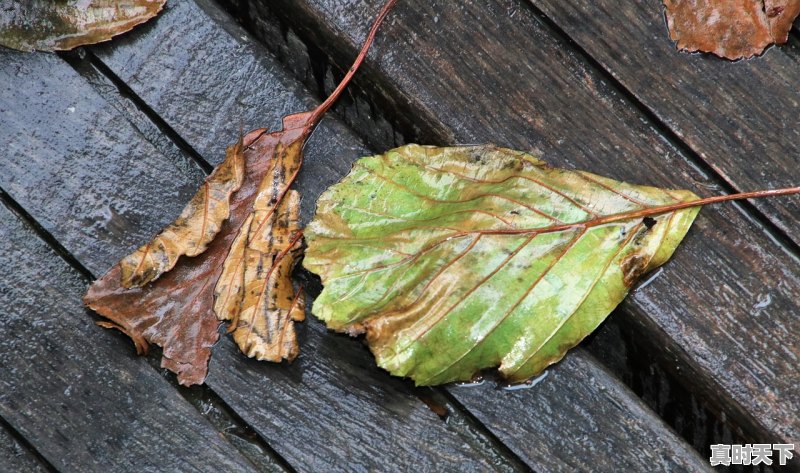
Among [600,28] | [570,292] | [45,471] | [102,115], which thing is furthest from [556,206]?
[45,471]

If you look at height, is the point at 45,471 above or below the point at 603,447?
below

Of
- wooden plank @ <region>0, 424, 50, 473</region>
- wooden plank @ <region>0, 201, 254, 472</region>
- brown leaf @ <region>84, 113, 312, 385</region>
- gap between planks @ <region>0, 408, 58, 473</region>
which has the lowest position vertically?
wooden plank @ <region>0, 424, 50, 473</region>

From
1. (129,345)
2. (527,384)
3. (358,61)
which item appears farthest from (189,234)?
(527,384)

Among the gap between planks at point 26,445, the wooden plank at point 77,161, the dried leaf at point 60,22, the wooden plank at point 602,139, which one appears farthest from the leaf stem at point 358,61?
the gap between planks at point 26,445

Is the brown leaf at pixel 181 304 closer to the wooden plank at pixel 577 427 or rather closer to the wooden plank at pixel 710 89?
the wooden plank at pixel 577 427

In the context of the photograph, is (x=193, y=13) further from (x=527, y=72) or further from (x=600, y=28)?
(x=600, y=28)

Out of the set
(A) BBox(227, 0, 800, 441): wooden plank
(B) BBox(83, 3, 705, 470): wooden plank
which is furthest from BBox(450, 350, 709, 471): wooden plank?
(A) BBox(227, 0, 800, 441): wooden plank

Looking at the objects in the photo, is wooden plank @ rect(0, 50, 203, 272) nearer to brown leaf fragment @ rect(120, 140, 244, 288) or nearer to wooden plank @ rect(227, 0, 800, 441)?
brown leaf fragment @ rect(120, 140, 244, 288)
